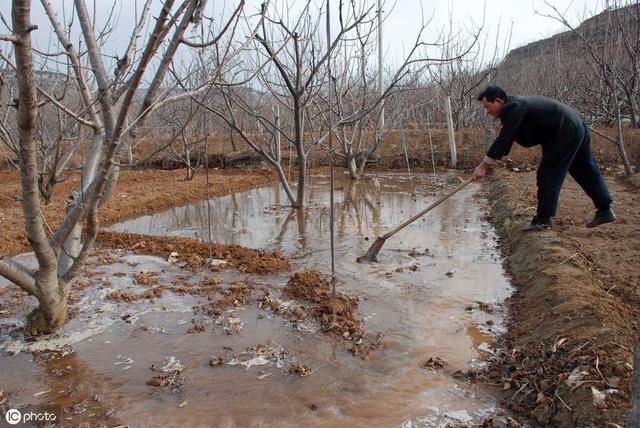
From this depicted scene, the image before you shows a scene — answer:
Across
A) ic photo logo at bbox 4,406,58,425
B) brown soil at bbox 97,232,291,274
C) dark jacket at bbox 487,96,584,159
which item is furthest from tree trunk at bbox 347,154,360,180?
ic photo logo at bbox 4,406,58,425

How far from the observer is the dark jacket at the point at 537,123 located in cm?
439

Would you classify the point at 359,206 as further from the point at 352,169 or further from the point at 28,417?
the point at 28,417

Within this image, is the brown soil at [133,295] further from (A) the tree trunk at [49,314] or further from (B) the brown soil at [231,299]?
(A) the tree trunk at [49,314]

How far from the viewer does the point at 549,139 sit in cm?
460

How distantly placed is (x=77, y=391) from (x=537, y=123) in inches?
170

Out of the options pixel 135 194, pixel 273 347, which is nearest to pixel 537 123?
pixel 273 347

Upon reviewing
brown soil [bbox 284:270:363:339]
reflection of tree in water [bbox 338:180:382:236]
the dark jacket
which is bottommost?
brown soil [bbox 284:270:363:339]

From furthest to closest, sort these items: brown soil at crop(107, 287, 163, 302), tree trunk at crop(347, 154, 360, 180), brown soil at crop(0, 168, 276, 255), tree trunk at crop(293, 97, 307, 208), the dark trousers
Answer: tree trunk at crop(347, 154, 360, 180)
tree trunk at crop(293, 97, 307, 208)
brown soil at crop(0, 168, 276, 255)
the dark trousers
brown soil at crop(107, 287, 163, 302)

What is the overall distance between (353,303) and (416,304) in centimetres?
53

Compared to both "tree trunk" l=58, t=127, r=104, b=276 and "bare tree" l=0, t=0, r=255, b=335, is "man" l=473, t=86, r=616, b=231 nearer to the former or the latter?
"bare tree" l=0, t=0, r=255, b=335

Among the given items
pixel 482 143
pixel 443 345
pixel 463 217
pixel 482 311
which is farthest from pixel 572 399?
pixel 482 143

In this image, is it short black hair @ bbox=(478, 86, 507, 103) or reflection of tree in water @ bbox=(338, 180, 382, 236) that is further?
reflection of tree in water @ bbox=(338, 180, 382, 236)

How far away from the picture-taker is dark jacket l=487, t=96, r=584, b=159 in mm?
4392

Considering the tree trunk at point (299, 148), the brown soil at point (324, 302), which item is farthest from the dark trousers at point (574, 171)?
the tree trunk at point (299, 148)
